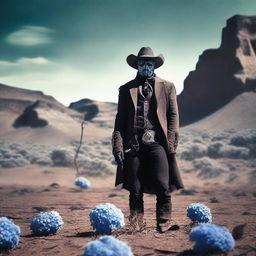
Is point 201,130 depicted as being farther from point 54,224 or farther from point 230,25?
point 54,224

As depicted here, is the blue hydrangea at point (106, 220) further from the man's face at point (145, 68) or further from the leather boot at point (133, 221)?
A: the man's face at point (145, 68)

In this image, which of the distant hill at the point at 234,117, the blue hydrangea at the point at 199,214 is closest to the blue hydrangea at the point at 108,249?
the blue hydrangea at the point at 199,214

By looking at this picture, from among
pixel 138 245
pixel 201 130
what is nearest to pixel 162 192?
pixel 138 245

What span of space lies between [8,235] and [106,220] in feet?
3.90

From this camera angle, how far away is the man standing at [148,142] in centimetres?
466

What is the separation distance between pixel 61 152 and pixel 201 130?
1100 inches

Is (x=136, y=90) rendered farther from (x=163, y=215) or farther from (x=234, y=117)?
(x=234, y=117)

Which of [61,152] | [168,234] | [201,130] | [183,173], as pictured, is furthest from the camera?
[201,130]

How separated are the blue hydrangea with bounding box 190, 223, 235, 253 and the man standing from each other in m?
1.12

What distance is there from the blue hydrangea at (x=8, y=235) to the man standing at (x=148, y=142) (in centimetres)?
147

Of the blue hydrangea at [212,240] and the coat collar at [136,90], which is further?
the coat collar at [136,90]

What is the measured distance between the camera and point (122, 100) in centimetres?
499

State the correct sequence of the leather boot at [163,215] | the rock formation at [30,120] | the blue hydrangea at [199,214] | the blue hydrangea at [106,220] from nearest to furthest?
1. the blue hydrangea at [106,220]
2. the leather boot at [163,215]
3. the blue hydrangea at [199,214]
4. the rock formation at [30,120]

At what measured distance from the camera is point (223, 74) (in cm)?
6256
